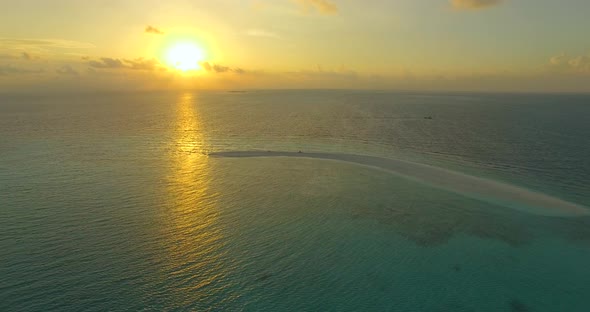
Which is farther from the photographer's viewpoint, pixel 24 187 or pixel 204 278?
pixel 24 187

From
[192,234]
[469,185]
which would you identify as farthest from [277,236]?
[469,185]

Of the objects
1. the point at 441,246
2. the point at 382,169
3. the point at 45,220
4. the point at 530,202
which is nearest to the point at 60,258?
the point at 45,220

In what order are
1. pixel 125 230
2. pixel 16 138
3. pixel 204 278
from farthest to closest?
1. pixel 16 138
2. pixel 125 230
3. pixel 204 278

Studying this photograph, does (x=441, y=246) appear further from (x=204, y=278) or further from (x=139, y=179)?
(x=139, y=179)

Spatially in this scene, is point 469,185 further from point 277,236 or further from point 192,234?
point 192,234

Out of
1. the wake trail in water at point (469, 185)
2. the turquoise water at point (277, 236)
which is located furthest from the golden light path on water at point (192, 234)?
the wake trail in water at point (469, 185)

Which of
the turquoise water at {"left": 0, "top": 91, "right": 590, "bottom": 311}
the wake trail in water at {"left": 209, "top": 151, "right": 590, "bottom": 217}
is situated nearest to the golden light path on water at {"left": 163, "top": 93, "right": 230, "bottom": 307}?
the turquoise water at {"left": 0, "top": 91, "right": 590, "bottom": 311}

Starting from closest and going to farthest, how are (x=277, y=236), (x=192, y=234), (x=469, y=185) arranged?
(x=277, y=236), (x=192, y=234), (x=469, y=185)
